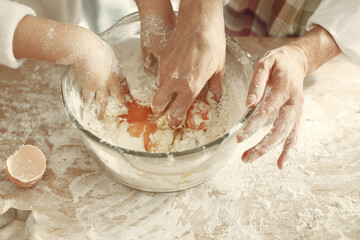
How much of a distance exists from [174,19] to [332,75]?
0.52m

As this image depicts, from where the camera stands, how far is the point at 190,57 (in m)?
0.90

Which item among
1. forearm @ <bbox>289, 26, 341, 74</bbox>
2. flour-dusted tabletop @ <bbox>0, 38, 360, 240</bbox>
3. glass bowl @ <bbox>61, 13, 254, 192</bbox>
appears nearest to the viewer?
glass bowl @ <bbox>61, 13, 254, 192</bbox>

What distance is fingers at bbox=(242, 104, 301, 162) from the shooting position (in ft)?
2.77

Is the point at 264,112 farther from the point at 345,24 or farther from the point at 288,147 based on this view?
the point at 345,24

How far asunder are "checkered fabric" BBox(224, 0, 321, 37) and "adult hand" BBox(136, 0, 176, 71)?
1.50ft

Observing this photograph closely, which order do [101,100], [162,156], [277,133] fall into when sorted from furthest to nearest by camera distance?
[101,100], [277,133], [162,156]

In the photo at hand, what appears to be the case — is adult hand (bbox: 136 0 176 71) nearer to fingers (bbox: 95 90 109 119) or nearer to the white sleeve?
fingers (bbox: 95 90 109 119)

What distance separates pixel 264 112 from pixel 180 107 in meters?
0.20

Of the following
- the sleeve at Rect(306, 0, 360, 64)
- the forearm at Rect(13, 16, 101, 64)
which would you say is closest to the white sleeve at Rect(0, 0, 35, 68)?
the forearm at Rect(13, 16, 101, 64)

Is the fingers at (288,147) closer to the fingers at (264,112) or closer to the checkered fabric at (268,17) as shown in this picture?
the fingers at (264,112)

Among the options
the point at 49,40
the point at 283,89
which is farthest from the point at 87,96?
the point at 283,89

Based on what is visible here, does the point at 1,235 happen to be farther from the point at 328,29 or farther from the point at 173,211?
the point at 328,29

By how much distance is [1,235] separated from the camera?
855 mm

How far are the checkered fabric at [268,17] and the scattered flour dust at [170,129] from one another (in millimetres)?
417
